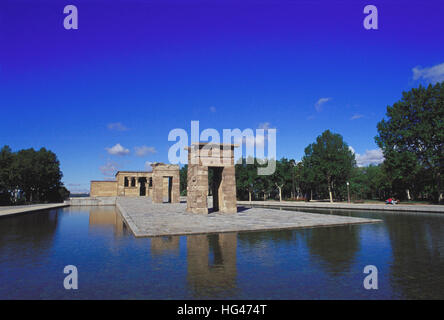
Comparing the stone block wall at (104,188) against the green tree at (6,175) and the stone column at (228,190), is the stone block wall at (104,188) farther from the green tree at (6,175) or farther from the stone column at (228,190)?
the stone column at (228,190)

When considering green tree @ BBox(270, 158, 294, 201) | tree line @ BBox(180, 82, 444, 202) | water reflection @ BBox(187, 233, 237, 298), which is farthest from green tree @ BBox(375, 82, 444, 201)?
water reflection @ BBox(187, 233, 237, 298)

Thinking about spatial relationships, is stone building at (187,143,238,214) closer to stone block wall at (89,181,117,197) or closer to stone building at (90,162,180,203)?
stone building at (90,162,180,203)

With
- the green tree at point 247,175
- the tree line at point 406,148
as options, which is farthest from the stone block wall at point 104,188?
the tree line at point 406,148

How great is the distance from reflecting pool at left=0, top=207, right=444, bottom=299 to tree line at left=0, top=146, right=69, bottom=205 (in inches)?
1438

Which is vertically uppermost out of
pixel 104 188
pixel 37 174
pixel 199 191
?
pixel 37 174

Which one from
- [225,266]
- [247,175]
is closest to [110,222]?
[225,266]

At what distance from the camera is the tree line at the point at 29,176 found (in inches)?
→ 1577

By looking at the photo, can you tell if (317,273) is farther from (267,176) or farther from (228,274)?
(267,176)

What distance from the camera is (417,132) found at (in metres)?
32.6

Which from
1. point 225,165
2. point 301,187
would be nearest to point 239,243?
point 225,165

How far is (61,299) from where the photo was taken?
15.8ft

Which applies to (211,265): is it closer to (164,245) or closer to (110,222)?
(164,245)

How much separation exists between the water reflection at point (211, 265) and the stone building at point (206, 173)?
9.09m

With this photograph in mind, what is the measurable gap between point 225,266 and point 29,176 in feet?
156
